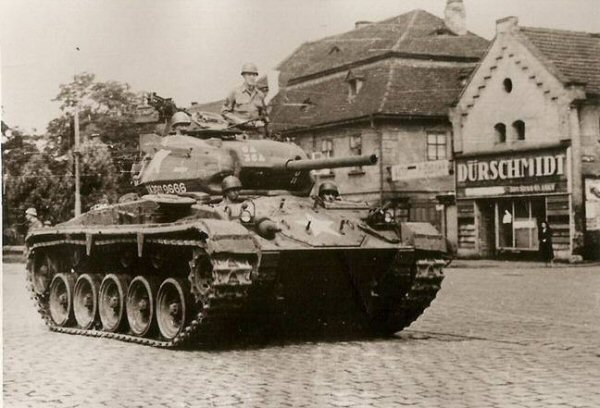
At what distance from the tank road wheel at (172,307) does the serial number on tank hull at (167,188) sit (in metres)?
1.48

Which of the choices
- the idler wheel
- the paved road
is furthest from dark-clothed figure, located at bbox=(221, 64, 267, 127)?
the idler wheel

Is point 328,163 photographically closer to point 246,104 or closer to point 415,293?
point 246,104

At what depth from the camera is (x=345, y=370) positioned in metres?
9.39

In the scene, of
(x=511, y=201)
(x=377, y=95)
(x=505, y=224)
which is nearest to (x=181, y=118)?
(x=377, y=95)

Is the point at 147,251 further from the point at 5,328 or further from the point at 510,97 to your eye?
the point at 510,97

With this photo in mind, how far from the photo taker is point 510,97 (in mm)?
30719

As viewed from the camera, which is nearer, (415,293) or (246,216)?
(246,216)

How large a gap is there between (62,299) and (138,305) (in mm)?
2359

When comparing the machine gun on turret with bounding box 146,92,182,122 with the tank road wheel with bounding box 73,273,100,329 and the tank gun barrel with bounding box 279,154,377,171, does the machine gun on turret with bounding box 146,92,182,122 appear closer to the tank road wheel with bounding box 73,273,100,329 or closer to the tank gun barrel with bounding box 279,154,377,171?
the tank gun barrel with bounding box 279,154,377,171

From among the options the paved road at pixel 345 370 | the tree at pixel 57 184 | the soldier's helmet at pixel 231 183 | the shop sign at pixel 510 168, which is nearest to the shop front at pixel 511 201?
the shop sign at pixel 510 168

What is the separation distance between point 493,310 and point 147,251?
18.7 ft

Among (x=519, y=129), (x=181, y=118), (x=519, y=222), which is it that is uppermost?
(x=519, y=129)

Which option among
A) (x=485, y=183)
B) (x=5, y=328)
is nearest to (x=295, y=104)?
(x=485, y=183)

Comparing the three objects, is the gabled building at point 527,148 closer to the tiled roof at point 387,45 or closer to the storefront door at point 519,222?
the storefront door at point 519,222
